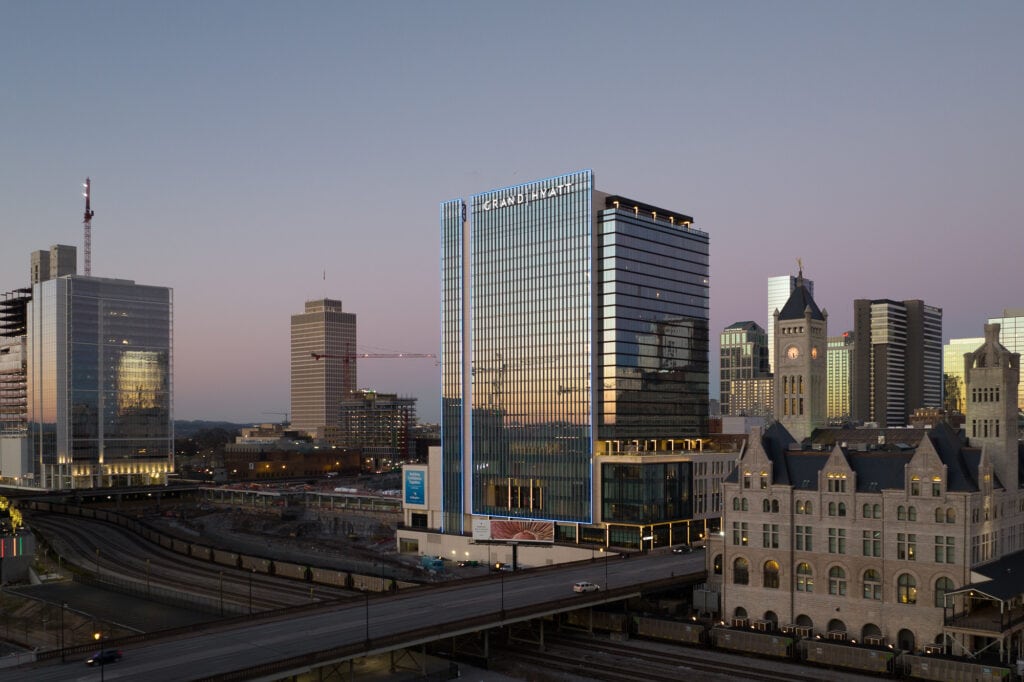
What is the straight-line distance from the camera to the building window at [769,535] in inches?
4806

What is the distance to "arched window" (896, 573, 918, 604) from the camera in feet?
358

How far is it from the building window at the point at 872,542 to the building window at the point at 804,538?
6892mm

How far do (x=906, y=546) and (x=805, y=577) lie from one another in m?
13.5

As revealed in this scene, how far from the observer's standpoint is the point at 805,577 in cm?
11875

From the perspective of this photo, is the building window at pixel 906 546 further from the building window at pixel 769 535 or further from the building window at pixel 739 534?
the building window at pixel 739 534

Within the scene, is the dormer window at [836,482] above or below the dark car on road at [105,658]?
above

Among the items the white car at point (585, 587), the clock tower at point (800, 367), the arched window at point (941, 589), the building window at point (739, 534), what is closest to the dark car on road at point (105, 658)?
the white car at point (585, 587)

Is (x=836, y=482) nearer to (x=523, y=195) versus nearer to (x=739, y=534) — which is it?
(x=739, y=534)

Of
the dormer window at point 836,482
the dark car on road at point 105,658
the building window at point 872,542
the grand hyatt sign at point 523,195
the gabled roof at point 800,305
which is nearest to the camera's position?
the dark car on road at point 105,658

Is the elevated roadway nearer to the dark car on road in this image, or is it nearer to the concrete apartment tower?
the dark car on road

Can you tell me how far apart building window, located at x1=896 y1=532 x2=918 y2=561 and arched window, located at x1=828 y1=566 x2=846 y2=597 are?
739cm

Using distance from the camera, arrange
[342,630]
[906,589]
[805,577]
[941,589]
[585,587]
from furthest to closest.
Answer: [805,577]
[585,587]
[906,589]
[941,589]
[342,630]

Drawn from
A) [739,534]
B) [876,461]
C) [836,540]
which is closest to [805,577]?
[836,540]

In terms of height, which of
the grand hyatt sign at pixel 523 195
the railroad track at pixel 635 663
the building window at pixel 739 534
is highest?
the grand hyatt sign at pixel 523 195
